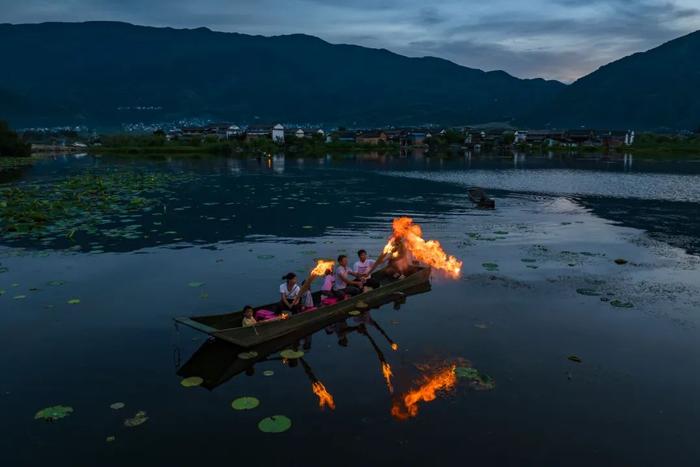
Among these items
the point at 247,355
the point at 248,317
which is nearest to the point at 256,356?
the point at 247,355

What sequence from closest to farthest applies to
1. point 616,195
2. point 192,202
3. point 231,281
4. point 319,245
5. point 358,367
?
point 358,367, point 231,281, point 319,245, point 192,202, point 616,195

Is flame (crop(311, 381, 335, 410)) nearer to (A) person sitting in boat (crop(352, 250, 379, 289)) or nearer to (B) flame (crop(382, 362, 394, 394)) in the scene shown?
(B) flame (crop(382, 362, 394, 394))

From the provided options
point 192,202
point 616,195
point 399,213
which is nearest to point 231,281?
point 399,213

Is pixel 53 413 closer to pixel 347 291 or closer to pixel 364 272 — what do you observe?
pixel 347 291

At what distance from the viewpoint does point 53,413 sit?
13.3 meters

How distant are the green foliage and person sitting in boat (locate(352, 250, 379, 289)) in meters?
127

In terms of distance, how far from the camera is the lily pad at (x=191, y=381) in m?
15.1

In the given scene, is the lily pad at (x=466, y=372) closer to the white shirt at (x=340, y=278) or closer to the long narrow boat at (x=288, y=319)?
the long narrow boat at (x=288, y=319)

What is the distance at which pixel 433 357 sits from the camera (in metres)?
17.0

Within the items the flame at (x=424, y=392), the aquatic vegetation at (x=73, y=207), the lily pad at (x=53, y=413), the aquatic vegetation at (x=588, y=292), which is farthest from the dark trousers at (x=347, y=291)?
the aquatic vegetation at (x=73, y=207)

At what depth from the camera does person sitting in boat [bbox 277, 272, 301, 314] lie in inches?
749

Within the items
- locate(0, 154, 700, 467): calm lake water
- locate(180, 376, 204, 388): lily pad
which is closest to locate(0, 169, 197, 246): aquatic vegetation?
locate(0, 154, 700, 467): calm lake water

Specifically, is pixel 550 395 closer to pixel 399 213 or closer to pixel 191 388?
pixel 191 388

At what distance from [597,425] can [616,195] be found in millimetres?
55556
